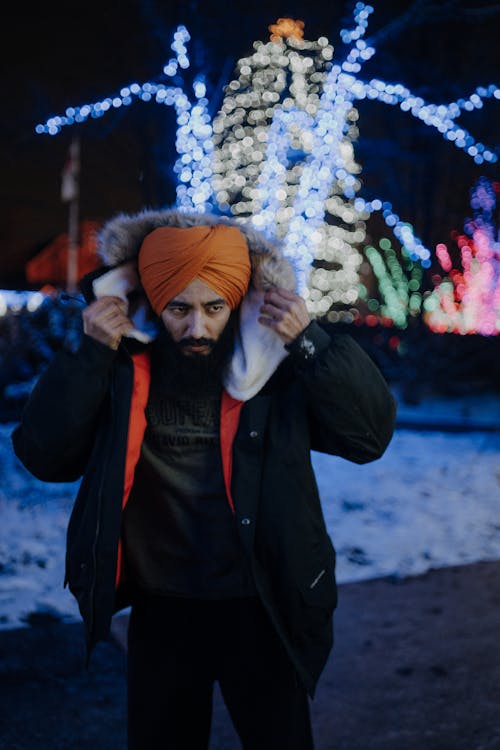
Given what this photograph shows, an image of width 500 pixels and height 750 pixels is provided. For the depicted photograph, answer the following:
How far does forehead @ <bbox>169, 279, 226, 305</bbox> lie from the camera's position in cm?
196

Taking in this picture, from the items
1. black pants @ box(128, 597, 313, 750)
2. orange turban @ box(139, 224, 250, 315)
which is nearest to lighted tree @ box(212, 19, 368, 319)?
orange turban @ box(139, 224, 250, 315)

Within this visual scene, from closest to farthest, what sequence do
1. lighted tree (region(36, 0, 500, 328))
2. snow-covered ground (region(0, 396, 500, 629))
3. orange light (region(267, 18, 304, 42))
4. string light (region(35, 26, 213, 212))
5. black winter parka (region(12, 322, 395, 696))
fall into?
black winter parka (region(12, 322, 395, 696)), snow-covered ground (region(0, 396, 500, 629)), lighted tree (region(36, 0, 500, 328)), string light (region(35, 26, 213, 212)), orange light (region(267, 18, 304, 42))

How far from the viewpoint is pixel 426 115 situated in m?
8.41

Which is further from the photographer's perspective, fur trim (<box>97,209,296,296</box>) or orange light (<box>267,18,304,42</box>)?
orange light (<box>267,18,304,42</box>)

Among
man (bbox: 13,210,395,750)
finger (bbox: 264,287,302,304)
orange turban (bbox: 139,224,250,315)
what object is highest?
orange turban (bbox: 139,224,250,315)

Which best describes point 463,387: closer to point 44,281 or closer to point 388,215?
point 388,215

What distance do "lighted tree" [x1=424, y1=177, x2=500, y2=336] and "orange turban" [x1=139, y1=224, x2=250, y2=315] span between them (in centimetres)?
1592

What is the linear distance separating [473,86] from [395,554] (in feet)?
23.0

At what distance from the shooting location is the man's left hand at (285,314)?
6.20 ft

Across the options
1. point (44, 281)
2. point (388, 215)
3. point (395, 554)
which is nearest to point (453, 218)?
point (388, 215)

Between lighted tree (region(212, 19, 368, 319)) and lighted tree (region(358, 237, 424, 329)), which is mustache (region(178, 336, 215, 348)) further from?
lighted tree (region(358, 237, 424, 329))

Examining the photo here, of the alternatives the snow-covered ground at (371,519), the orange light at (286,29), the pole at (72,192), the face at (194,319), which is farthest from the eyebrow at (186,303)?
the pole at (72,192)

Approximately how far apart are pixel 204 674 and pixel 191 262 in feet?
3.79

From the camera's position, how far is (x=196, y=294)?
1.97 meters
